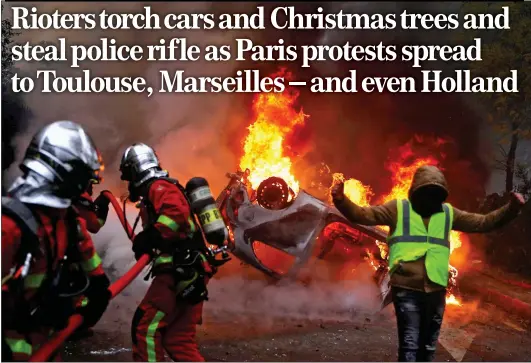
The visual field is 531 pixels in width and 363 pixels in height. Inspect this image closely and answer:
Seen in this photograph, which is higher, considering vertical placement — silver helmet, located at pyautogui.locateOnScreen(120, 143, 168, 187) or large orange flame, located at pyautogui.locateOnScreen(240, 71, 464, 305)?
large orange flame, located at pyautogui.locateOnScreen(240, 71, 464, 305)

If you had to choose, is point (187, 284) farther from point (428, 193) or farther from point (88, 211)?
point (428, 193)

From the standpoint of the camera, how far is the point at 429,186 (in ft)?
13.3

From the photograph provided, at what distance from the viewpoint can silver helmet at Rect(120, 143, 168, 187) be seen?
4402 mm

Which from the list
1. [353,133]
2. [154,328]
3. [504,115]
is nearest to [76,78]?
[154,328]

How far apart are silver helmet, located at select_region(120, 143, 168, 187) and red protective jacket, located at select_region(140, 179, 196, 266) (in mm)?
188

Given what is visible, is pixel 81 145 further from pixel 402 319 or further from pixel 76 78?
pixel 76 78

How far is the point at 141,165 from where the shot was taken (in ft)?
14.5

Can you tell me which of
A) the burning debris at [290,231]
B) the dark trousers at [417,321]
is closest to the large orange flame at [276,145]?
the burning debris at [290,231]

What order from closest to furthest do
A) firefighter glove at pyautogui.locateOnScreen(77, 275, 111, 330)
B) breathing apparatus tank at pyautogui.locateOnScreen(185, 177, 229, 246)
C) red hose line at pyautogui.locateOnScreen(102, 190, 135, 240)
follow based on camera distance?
firefighter glove at pyautogui.locateOnScreen(77, 275, 111, 330) < breathing apparatus tank at pyautogui.locateOnScreen(185, 177, 229, 246) < red hose line at pyautogui.locateOnScreen(102, 190, 135, 240)

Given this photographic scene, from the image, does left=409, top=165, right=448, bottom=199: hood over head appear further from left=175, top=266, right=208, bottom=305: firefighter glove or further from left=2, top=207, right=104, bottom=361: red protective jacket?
left=2, top=207, right=104, bottom=361: red protective jacket

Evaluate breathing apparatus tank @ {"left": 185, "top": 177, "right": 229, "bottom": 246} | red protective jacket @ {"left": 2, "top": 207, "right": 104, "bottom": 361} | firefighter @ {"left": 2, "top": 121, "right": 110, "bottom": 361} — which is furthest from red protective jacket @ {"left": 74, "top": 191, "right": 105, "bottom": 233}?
red protective jacket @ {"left": 2, "top": 207, "right": 104, "bottom": 361}

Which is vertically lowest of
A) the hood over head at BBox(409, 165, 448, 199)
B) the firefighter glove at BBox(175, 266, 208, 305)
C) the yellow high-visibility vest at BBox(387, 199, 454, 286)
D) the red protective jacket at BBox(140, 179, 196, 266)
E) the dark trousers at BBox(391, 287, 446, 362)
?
the dark trousers at BBox(391, 287, 446, 362)

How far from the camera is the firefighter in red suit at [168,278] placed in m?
4.01

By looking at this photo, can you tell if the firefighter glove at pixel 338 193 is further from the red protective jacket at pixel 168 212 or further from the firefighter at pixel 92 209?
the firefighter at pixel 92 209
